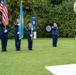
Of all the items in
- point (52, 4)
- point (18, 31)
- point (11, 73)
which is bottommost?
point (11, 73)

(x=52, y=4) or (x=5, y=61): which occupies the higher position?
(x=52, y=4)

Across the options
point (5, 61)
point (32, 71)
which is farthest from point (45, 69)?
point (5, 61)

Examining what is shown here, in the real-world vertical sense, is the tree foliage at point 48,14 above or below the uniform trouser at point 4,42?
above

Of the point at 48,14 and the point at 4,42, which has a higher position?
the point at 48,14

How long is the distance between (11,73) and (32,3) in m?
20.9

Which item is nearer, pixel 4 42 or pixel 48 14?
pixel 4 42

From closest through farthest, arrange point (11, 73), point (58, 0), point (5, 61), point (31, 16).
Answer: point (11, 73) → point (5, 61) → point (31, 16) → point (58, 0)

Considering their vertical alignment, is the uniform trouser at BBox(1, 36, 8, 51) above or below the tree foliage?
below

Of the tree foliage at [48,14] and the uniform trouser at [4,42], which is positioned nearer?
the uniform trouser at [4,42]

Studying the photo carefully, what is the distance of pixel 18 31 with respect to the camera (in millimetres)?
15258

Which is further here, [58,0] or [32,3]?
[58,0]

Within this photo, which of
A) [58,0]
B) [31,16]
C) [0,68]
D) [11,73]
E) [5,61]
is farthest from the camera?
[58,0]

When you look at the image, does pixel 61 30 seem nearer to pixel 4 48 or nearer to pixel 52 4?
pixel 52 4

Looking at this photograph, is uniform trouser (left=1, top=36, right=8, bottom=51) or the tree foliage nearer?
uniform trouser (left=1, top=36, right=8, bottom=51)
